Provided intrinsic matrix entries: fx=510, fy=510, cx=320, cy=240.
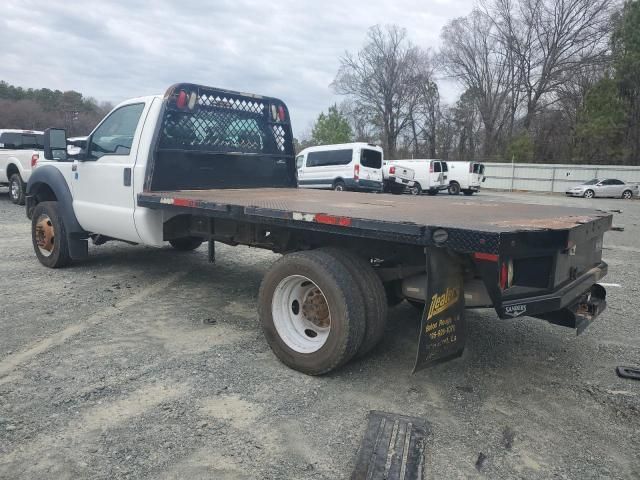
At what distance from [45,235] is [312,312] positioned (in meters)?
4.66

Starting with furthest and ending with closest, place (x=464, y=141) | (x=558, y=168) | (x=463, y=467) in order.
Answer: (x=464, y=141)
(x=558, y=168)
(x=463, y=467)

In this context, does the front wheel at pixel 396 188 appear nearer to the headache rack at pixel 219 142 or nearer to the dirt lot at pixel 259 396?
the headache rack at pixel 219 142

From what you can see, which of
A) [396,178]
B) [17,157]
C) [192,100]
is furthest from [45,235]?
[396,178]

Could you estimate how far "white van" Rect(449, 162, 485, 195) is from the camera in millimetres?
30531

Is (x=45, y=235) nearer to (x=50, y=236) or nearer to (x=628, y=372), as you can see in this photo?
(x=50, y=236)

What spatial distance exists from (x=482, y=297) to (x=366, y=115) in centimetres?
5656

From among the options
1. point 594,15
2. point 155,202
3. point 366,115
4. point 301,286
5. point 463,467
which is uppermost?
point 594,15

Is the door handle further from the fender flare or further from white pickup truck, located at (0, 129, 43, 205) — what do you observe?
white pickup truck, located at (0, 129, 43, 205)

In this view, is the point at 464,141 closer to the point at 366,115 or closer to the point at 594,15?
the point at 366,115

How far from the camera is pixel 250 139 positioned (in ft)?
21.1

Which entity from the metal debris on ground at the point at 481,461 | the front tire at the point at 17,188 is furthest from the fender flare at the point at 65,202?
the front tire at the point at 17,188

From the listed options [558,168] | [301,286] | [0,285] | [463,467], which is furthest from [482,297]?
[558,168]

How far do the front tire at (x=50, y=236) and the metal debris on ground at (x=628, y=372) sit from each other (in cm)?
604

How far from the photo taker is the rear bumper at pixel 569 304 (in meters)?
3.03
